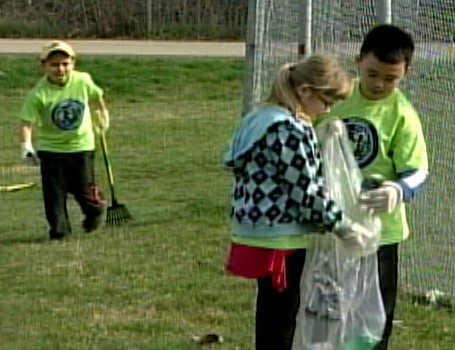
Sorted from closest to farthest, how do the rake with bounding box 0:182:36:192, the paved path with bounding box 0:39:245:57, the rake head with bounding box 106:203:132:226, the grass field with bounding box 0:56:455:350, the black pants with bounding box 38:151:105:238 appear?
the grass field with bounding box 0:56:455:350 < the black pants with bounding box 38:151:105:238 < the rake head with bounding box 106:203:132:226 < the rake with bounding box 0:182:36:192 < the paved path with bounding box 0:39:245:57

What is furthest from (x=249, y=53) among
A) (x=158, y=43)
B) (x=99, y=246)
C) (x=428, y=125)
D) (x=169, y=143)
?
(x=158, y=43)

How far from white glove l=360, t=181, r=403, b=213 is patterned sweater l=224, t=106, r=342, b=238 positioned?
126mm

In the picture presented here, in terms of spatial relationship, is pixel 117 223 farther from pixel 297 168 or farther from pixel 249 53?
pixel 297 168

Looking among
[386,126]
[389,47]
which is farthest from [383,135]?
[389,47]

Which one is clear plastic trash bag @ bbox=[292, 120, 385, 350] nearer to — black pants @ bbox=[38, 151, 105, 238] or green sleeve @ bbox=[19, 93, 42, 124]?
black pants @ bbox=[38, 151, 105, 238]

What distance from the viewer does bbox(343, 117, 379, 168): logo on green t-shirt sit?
5.75 meters

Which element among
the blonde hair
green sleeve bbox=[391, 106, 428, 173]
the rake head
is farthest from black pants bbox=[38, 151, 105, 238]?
the blonde hair

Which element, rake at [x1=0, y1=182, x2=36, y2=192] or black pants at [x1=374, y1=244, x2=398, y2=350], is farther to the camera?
rake at [x1=0, y1=182, x2=36, y2=192]

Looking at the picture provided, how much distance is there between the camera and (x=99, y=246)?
9.80m

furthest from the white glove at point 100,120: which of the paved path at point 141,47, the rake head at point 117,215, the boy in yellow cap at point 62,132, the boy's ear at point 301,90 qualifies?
the paved path at point 141,47

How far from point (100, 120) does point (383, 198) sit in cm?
553

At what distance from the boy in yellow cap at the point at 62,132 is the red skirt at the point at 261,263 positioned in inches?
189

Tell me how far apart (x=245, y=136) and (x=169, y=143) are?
1068 centimetres

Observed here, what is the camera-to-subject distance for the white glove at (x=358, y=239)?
5.47m
